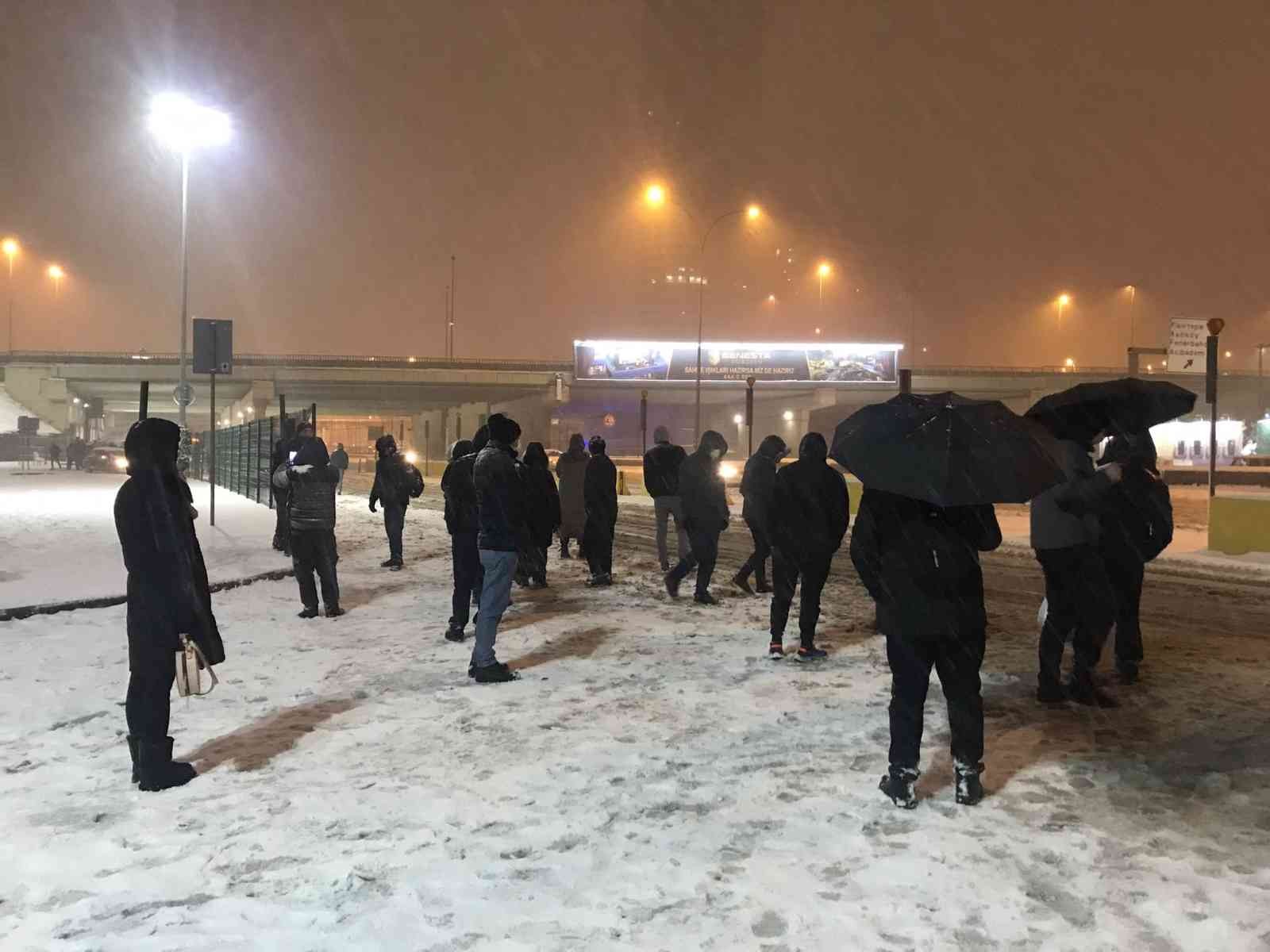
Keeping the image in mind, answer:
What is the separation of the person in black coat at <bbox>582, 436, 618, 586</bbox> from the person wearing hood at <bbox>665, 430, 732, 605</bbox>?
1.39m

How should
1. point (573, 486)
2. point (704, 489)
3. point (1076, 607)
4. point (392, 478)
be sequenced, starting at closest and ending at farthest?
point (1076, 607) < point (704, 489) < point (392, 478) < point (573, 486)

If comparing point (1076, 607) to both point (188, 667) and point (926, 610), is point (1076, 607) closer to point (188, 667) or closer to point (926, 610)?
point (926, 610)

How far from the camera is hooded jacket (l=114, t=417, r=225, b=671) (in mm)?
4484

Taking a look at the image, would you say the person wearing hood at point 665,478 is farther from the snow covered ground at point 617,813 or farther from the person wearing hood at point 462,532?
the snow covered ground at point 617,813

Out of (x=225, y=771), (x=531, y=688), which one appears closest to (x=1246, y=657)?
(x=531, y=688)

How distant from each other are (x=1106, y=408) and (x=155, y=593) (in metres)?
5.63

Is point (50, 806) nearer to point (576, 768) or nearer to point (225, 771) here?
point (225, 771)

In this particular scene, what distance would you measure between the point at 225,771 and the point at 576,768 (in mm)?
1843

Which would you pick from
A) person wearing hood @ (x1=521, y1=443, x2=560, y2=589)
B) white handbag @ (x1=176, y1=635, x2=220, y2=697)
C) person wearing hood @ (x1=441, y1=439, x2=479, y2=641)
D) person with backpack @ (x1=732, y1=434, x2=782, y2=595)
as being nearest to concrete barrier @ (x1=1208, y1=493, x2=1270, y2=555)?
person with backpack @ (x1=732, y1=434, x2=782, y2=595)

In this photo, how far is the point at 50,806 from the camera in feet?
14.3

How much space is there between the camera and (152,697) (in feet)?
14.9

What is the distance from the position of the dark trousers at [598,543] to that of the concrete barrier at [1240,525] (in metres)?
10.4

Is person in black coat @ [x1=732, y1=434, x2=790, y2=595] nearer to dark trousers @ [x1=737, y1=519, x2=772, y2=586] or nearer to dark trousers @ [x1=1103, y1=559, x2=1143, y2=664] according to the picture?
dark trousers @ [x1=737, y1=519, x2=772, y2=586]

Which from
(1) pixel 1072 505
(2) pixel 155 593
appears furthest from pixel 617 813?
(1) pixel 1072 505
